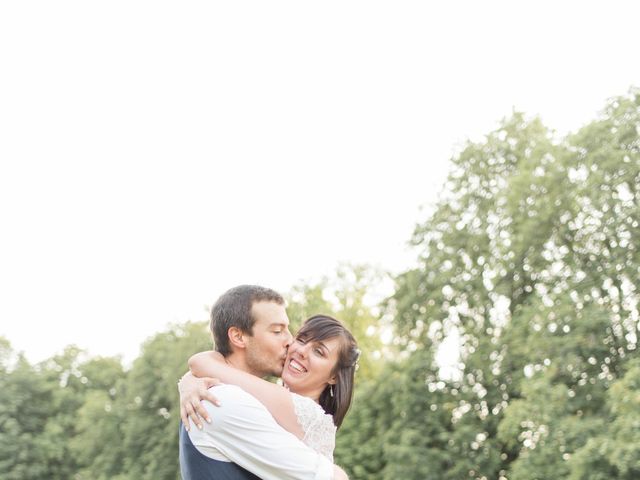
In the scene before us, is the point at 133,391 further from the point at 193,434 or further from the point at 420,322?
the point at 193,434

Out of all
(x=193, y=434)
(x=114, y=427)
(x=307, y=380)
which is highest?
(x=114, y=427)

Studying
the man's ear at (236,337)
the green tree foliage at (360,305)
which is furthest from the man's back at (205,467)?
the green tree foliage at (360,305)

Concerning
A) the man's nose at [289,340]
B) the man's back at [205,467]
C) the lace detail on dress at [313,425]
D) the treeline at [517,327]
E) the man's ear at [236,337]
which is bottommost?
the man's back at [205,467]

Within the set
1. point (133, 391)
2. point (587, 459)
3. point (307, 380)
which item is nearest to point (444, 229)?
point (587, 459)

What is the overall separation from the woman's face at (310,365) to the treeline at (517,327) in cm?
1650

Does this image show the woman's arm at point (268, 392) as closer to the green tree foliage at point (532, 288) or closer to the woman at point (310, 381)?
the woman at point (310, 381)

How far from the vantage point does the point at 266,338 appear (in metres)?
3.12

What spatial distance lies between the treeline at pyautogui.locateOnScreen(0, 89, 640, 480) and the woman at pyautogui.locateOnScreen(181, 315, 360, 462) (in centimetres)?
1644

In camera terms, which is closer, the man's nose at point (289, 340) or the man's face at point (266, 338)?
the man's face at point (266, 338)

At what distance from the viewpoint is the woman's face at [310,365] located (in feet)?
11.2

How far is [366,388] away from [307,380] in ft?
75.5

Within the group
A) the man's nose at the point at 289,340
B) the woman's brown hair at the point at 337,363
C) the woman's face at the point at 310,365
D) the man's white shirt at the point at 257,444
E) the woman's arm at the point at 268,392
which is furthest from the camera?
the woman's brown hair at the point at 337,363

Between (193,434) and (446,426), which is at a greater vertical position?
(446,426)

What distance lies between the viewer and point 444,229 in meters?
25.6
